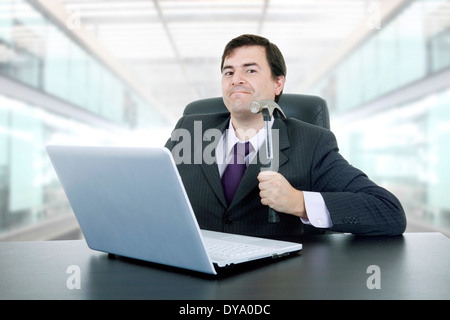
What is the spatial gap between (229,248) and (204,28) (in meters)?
5.90

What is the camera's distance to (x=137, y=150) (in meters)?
0.62

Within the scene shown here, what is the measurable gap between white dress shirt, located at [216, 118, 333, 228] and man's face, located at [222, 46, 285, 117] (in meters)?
0.10

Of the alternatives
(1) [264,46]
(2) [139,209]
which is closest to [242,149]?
(1) [264,46]

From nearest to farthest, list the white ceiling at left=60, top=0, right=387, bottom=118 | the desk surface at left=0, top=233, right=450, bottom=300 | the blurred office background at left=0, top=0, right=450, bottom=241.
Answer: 1. the desk surface at left=0, top=233, right=450, bottom=300
2. the blurred office background at left=0, top=0, right=450, bottom=241
3. the white ceiling at left=60, top=0, right=387, bottom=118

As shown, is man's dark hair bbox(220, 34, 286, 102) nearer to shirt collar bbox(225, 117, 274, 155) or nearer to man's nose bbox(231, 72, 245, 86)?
man's nose bbox(231, 72, 245, 86)

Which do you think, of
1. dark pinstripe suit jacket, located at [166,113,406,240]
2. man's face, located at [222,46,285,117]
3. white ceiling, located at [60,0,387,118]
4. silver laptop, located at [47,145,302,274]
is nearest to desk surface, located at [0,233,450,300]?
silver laptop, located at [47,145,302,274]

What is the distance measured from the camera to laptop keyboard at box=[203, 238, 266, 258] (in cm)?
76

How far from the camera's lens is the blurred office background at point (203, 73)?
176 inches

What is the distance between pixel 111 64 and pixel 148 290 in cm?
700

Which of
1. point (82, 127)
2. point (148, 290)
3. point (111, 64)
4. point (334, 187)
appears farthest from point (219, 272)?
point (111, 64)

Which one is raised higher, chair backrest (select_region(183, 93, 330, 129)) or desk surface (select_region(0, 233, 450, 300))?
chair backrest (select_region(183, 93, 330, 129))

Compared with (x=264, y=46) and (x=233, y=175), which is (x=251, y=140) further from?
(x=264, y=46)

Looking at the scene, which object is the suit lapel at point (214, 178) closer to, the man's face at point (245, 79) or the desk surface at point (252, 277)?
the man's face at point (245, 79)

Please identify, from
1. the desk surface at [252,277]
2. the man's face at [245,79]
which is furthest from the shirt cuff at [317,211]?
the man's face at [245,79]
